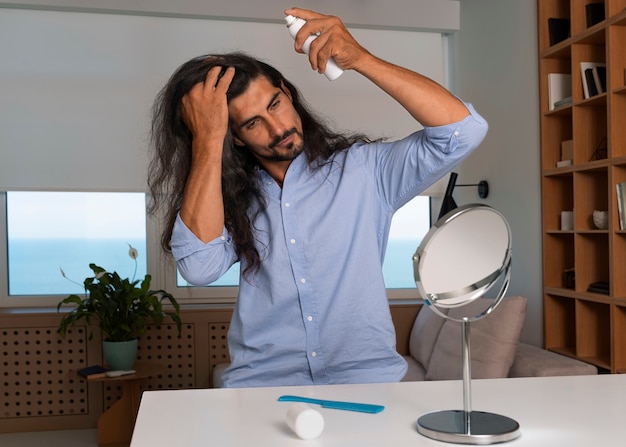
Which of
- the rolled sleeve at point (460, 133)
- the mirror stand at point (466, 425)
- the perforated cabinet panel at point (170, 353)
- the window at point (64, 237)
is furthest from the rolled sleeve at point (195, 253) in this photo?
the window at point (64, 237)

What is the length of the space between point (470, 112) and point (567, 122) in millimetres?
2509

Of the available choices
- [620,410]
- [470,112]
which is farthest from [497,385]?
[470,112]

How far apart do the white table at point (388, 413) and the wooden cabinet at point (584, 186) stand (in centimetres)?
185

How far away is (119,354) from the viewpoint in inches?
152

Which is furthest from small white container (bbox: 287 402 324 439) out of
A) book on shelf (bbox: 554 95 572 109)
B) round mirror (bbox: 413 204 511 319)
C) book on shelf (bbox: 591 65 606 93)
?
book on shelf (bbox: 554 95 572 109)

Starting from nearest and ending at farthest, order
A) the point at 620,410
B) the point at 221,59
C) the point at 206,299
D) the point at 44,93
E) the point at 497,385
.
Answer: the point at 620,410 → the point at 497,385 → the point at 221,59 → the point at 44,93 → the point at 206,299

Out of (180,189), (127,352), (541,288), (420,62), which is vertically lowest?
(127,352)

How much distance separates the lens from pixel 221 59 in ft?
5.27

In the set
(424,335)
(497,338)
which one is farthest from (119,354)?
(497,338)

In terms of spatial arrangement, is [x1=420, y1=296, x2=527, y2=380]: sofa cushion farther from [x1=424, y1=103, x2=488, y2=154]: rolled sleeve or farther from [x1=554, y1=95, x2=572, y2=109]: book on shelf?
[x1=424, y1=103, x2=488, y2=154]: rolled sleeve

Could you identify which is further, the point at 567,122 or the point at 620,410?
the point at 567,122

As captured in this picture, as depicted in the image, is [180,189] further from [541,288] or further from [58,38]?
[58,38]

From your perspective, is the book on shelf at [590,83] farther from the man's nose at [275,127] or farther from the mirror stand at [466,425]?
the mirror stand at [466,425]

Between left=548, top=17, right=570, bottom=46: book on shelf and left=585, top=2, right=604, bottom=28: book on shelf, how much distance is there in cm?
29
